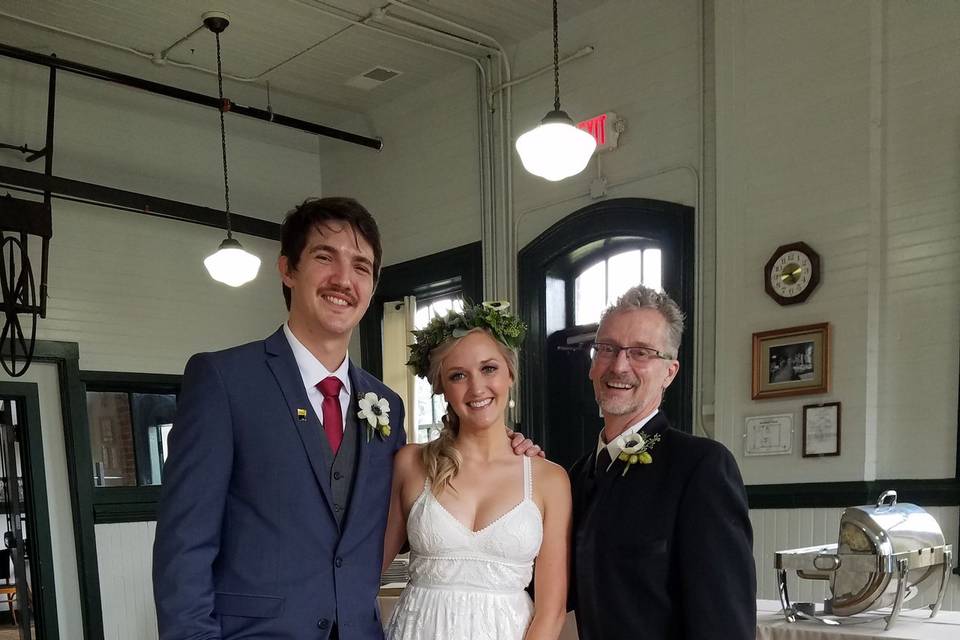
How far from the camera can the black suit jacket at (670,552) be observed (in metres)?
2.02

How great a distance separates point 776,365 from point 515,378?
3.00m

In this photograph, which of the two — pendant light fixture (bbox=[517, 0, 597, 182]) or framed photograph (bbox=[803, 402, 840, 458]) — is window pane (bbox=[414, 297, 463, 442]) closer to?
pendant light fixture (bbox=[517, 0, 597, 182])

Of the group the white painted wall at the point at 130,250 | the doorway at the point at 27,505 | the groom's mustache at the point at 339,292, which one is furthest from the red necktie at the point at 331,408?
the white painted wall at the point at 130,250

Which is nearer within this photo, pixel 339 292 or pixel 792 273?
pixel 339 292

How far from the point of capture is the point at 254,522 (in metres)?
2.00

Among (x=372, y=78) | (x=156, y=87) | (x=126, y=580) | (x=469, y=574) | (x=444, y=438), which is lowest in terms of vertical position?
(x=126, y=580)

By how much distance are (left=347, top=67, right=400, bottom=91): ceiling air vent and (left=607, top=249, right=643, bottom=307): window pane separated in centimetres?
277

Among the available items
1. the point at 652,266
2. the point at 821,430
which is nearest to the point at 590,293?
the point at 652,266

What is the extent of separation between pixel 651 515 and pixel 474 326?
0.80 metres

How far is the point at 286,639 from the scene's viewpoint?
196 cm

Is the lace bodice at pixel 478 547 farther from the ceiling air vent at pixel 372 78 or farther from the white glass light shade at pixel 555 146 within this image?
the ceiling air vent at pixel 372 78

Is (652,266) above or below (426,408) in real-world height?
above

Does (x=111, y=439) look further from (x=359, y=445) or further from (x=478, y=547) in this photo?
(x=359, y=445)

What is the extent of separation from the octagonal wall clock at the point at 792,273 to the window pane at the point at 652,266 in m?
1.17
